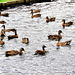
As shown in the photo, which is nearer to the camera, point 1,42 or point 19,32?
point 1,42

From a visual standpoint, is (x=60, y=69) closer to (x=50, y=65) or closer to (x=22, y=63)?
(x=50, y=65)

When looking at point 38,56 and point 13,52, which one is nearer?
point 38,56

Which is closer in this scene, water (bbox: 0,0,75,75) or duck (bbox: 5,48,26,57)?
water (bbox: 0,0,75,75)

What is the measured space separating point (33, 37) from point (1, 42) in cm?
249

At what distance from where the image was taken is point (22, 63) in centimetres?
1120

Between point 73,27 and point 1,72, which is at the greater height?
point 73,27

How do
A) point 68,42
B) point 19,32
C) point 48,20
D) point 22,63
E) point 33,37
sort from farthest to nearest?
point 48,20
point 19,32
point 33,37
point 68,42
point 22,63

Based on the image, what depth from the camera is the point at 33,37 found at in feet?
49.7

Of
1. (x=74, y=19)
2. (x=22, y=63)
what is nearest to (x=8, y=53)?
(x=22, y=63)

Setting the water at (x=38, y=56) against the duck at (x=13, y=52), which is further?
the duck at (x=13, y=52)

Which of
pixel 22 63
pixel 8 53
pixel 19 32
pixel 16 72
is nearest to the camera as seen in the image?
pixel 16 72

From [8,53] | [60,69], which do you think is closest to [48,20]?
[8,53]

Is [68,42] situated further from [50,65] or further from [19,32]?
[19,32]

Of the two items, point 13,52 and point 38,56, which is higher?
point 13,52
